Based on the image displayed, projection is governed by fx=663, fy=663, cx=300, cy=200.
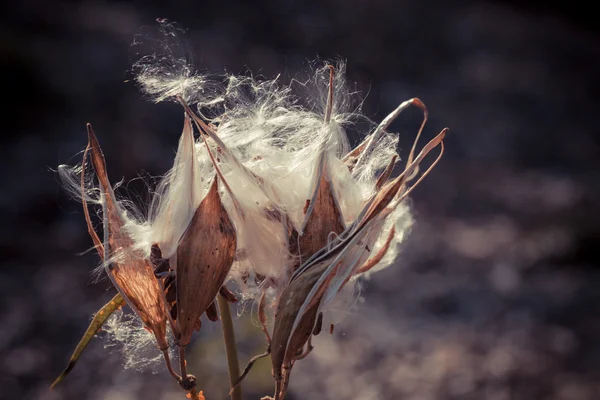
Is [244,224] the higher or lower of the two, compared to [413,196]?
higher

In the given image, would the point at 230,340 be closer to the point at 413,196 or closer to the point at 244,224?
the point at 244,224

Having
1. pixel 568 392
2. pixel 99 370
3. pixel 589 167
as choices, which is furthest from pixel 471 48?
pixel 99 370

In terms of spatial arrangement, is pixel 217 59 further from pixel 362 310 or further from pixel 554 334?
pixel 554 334

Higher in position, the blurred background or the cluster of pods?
the cluster of pods

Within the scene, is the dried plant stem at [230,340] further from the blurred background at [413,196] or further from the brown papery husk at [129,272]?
the blurred background at [413,196]

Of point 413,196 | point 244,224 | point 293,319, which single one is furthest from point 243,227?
point 413,196

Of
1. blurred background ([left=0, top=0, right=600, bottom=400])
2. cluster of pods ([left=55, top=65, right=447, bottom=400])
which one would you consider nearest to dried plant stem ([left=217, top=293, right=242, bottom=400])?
cluster of pods ([left=55, top=65, right=447, bottom=400])

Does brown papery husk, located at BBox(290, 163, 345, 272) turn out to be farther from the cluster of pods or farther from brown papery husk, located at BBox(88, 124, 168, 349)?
brown papery husk, located at BBox(88, 124, 168, 349)
